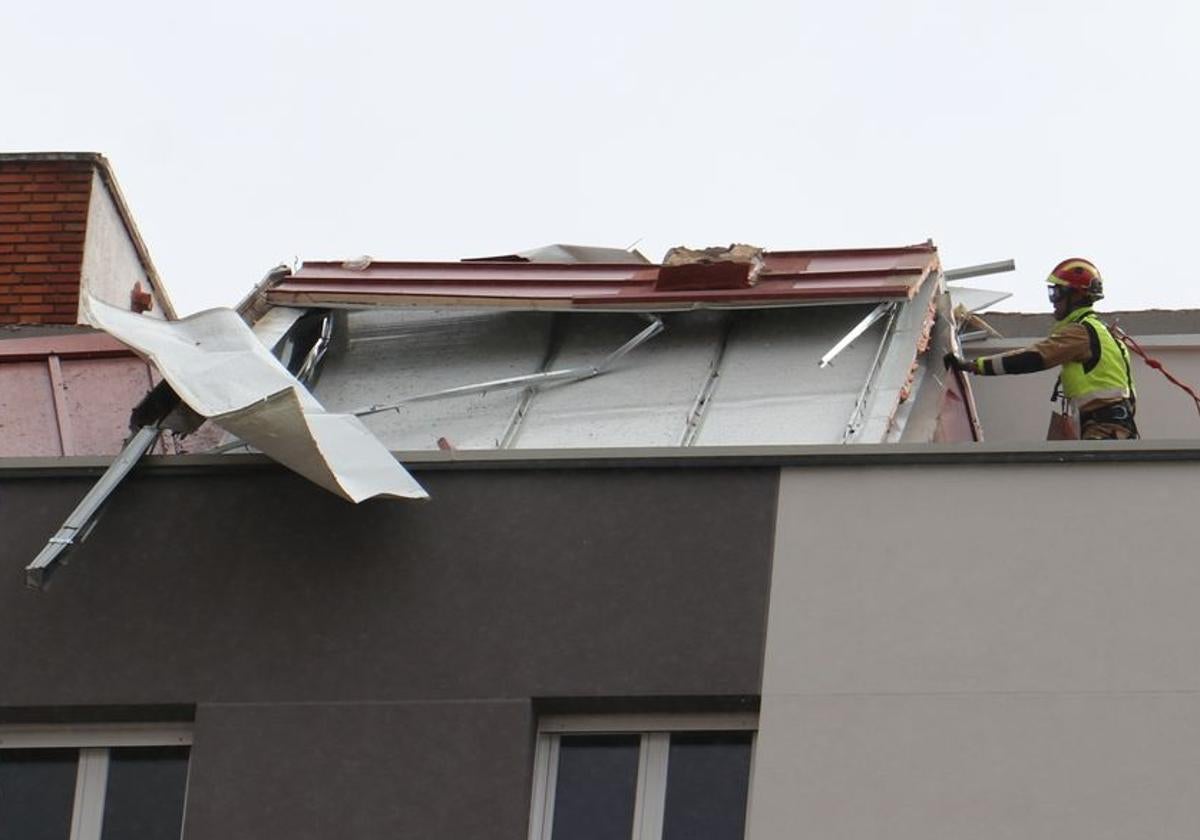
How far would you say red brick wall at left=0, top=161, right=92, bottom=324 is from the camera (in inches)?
670

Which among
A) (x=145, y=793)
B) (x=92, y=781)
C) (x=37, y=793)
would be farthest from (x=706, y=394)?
(x=37, y=793)

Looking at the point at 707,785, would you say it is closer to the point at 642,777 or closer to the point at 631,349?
the point at 642,777

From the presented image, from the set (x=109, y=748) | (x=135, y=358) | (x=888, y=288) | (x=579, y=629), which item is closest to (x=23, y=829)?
(x=109, y=748)

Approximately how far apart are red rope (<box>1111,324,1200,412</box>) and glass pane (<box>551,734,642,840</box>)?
5.26 metres

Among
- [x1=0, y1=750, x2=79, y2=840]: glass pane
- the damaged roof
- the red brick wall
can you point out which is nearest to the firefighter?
the damaged roof

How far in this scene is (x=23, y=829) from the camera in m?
12.3

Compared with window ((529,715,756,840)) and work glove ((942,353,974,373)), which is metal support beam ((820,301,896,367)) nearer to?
work glove ((942,353,974,373))

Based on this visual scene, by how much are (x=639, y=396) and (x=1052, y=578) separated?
3.48 meters

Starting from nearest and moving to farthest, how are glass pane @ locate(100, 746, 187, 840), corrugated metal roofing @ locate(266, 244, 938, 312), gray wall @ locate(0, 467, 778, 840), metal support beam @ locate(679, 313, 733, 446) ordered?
gray wall @ locate(0, 467, 778, 840)
glass pane @ locate(100, 746, 187, 840)
metal support beam @ locate(679, 313, 733, 446)
corrugated metal roofing @ locate(266, 244, 938, 312)

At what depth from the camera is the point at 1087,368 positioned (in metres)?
15.3

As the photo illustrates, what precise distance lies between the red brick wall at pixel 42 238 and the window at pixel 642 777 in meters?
6.23

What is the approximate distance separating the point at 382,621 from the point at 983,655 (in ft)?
9.13

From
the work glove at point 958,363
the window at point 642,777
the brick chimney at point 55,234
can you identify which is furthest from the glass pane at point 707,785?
the brick chimney at point 55,234

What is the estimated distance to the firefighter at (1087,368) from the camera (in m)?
15.2
